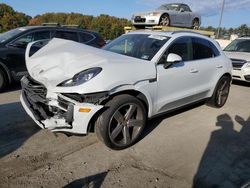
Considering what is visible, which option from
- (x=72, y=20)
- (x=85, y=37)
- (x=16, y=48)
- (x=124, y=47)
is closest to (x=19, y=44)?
(x=16, y=48)

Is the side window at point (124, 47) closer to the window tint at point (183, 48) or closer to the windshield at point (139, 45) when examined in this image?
the windshield at point (139, 45)

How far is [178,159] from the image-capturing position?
3877 millimetres

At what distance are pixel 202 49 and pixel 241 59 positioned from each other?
15.6ft

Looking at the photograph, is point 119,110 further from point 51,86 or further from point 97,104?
point 51,86

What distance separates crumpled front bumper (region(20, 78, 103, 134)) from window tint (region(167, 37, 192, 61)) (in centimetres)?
191

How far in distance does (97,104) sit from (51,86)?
2.20 feet

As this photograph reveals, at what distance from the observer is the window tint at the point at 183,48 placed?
4.72 m

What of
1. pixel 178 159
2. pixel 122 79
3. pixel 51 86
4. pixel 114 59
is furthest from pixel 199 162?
pixel 51 86

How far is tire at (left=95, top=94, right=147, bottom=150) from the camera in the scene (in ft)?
12.1

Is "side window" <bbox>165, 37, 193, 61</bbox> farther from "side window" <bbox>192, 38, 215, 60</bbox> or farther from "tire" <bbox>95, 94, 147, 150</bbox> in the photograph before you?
"tire" <bbox>95, 94, 147, 150</bbox>

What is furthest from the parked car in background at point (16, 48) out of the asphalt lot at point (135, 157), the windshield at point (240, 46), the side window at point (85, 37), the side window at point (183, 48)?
the windshield at point (240, 46)

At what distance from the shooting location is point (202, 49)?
5543 millimetres

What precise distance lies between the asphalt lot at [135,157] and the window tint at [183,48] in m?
1.28

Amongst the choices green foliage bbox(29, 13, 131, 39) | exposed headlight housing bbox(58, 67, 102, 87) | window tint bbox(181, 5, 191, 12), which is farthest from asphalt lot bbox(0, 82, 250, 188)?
green foliage bbox(29, 13, 131, 39)
